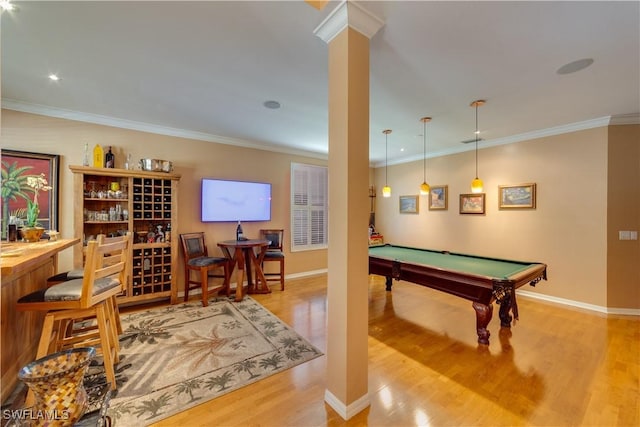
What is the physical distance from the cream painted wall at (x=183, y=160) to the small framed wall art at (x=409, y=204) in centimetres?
211

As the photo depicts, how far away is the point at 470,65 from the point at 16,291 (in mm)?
4198

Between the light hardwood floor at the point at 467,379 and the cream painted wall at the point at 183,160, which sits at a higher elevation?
the cream painted wall at the point at 183,160

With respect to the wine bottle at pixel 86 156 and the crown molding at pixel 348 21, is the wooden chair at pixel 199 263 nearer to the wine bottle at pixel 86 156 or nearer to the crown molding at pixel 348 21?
the wine bottle at pixel 86 156

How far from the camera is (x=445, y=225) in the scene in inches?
206

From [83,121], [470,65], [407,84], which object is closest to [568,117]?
[470,65]

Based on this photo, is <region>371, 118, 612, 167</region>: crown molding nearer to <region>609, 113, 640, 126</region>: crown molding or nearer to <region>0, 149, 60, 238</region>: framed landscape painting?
<region>609, 113, 640, 126</region>: crown molding

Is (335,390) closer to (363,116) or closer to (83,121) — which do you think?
(363,116)

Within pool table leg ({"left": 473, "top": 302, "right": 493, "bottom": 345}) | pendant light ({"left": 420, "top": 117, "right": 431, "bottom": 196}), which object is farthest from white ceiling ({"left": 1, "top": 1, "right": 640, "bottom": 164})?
pool table leg ({"left": 473, "top": 302, "right": 493, "bottom": 345})

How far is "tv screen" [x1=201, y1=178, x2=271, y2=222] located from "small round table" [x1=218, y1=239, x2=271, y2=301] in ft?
1.68

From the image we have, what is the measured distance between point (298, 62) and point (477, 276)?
8.57ft

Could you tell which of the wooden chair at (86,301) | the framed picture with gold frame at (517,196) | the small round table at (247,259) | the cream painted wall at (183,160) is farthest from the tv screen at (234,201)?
the framed picture with gold frame at (517,196)

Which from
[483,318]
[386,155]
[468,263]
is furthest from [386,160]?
[483,318]

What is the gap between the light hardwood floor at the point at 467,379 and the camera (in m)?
1.73

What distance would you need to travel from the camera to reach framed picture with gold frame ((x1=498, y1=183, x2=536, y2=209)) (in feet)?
13.5
